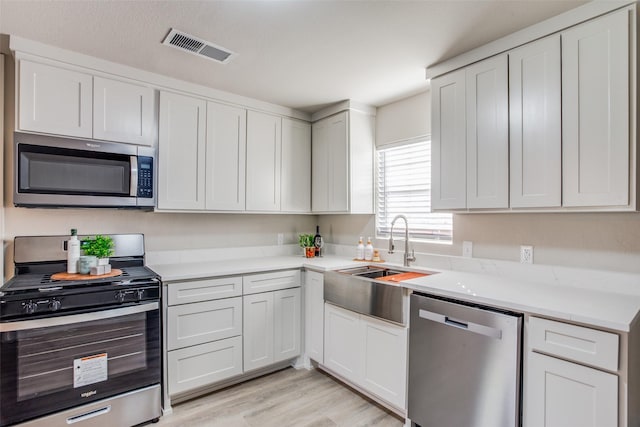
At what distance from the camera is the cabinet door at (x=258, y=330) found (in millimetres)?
2588

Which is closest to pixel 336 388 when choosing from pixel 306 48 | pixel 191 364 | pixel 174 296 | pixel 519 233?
pixel 191 364

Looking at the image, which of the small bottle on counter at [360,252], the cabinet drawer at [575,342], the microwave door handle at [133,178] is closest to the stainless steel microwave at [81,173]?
the microwave door handle at [133,178]

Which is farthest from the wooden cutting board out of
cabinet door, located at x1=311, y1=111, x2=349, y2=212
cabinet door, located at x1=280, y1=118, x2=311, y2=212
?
cabinet door, located at x1=311, y1=111, x2=349, y2=212

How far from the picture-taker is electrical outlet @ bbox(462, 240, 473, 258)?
8.14 ft

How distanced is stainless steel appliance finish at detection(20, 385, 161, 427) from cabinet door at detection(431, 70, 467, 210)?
7.55 ft

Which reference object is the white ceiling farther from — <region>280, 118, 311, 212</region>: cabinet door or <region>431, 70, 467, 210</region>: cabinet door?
<region>280, 118, 311, 212</region>: cabinet door

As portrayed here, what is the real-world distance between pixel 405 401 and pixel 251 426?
983 millimetres

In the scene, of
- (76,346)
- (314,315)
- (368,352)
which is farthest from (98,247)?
(368,352)

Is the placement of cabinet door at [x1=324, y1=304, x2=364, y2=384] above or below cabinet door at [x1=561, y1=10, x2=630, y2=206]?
below

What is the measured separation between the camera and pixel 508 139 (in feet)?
6.57

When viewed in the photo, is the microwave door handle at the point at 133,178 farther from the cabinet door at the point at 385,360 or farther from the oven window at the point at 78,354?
the cabinet door at the point at 385,360

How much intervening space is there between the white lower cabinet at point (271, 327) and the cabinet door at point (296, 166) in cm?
92

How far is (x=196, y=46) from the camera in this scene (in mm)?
2100

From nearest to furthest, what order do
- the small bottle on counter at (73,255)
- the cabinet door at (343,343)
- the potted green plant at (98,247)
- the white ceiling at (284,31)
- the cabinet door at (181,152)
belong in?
the white ceiling at (284,31), the small bottle on counter at (73,255), the potted green plant at (98,247), the cabinet door at (343,343), the cabinet door at (181,152)
